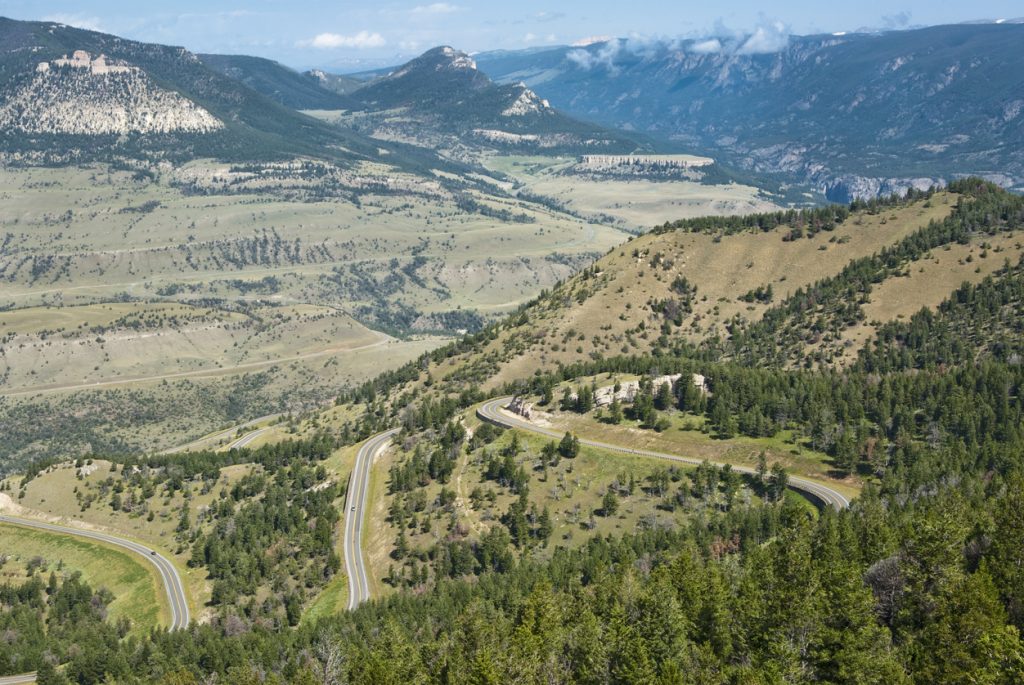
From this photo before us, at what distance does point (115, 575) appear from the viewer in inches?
7397

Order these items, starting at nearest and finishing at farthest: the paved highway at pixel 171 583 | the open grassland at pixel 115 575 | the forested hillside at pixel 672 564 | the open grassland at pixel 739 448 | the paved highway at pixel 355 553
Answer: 1. the forested hillside at pixel 672 564
2. the paved highway at pixel 355 553
3. the paved highway at pixel 171 583
4. the open grassland at pixel 115 575
5. the open grassland at pixel 739 448

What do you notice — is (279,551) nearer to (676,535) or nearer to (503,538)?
(503,538)

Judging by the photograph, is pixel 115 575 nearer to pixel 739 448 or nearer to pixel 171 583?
pixel 171 583

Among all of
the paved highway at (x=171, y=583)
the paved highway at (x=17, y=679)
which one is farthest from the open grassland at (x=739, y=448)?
the paved highway at (x=17, y=679)

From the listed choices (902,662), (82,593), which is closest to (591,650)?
(902,662)

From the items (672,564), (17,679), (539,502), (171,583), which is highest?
(672,564)

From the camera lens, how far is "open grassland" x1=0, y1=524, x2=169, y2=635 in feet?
566

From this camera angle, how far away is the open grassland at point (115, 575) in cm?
17262

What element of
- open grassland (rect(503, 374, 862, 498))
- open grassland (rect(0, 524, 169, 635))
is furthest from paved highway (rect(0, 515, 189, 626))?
open grassland (rect(503, 374, 862, 498))

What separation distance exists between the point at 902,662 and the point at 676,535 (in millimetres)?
66485

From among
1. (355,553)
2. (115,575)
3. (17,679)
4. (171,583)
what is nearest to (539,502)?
(355,553)

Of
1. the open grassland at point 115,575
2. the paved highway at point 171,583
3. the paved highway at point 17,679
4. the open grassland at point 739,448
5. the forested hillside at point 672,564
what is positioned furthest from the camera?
the open grassland at point 739,448

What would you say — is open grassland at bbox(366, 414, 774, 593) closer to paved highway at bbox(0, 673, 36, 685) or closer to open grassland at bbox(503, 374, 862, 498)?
open grassland at bbox(503, 374, 862, 498)

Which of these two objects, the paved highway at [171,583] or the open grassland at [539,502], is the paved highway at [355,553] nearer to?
the open grassland at [539,502]
